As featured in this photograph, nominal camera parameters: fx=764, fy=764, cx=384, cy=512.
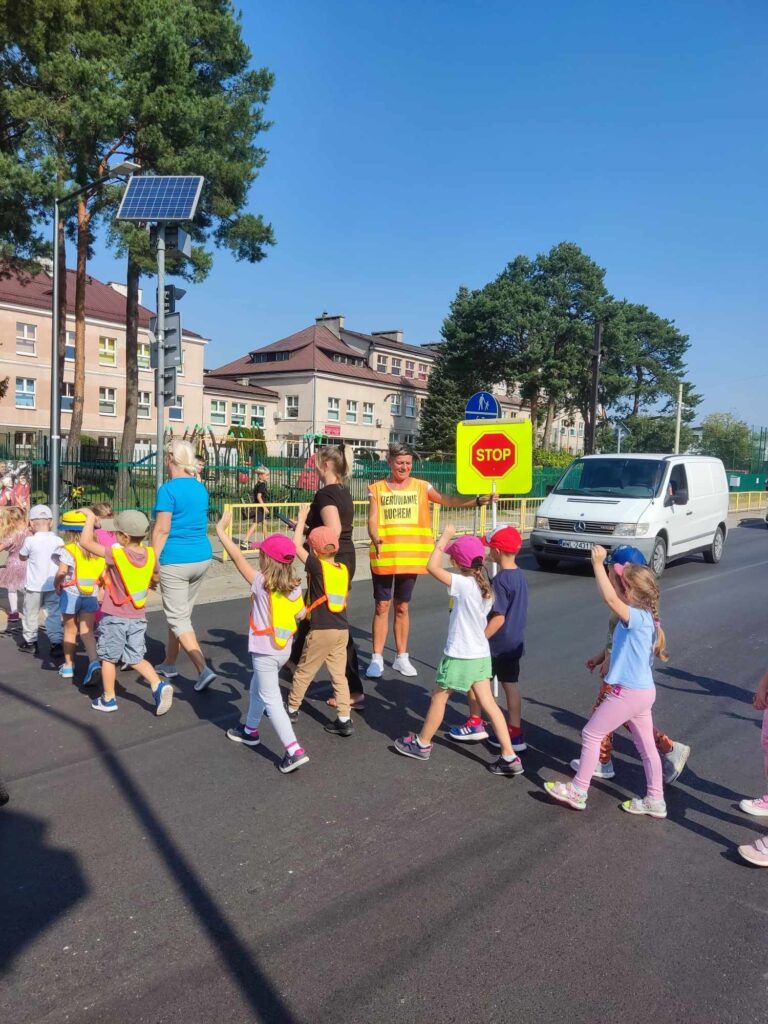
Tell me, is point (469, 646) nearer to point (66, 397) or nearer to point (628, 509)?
point (628, 509)

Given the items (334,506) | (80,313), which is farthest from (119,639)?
(80,313)

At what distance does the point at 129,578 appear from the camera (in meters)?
5.23

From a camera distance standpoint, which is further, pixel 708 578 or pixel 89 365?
pixel 89 365

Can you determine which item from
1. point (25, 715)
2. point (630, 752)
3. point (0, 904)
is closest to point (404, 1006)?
point (0, 904)

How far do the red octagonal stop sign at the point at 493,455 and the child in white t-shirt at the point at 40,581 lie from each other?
3.66 meters

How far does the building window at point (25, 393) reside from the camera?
4200 cm

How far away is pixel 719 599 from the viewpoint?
34.9 ft

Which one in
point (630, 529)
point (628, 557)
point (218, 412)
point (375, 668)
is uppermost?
point (218, 412)

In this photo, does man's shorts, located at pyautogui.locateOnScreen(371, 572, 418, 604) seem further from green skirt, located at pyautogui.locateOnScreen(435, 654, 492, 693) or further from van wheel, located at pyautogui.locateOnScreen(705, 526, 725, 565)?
van wheel, located at pyautogui.locateOnScreen(705, 526, 725, 565)

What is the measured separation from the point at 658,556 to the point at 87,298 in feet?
138

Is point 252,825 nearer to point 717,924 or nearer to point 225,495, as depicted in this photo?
point 717,924

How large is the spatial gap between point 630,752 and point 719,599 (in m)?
6.53

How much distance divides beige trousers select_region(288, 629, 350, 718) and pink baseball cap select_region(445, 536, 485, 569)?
104 cm

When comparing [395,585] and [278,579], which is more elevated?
[278,579]
